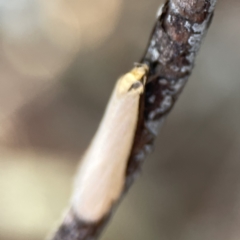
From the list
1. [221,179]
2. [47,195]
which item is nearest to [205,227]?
[221,179]

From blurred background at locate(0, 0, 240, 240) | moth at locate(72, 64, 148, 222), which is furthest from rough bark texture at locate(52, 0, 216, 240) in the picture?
blurred background at locate(0, 0, 240, 240)

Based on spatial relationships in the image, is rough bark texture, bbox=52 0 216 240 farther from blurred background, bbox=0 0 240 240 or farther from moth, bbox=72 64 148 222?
blurred background, bbox=0 0 240 240

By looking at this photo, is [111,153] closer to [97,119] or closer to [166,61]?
[166,61]

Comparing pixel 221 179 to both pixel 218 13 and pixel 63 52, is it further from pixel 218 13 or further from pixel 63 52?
pixel 63 52

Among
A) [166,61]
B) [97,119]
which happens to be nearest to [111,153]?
[166,61]

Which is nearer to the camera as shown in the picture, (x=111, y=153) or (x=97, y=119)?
(x=111, y=153)

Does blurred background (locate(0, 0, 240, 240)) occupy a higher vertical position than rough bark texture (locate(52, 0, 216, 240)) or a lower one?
higher
